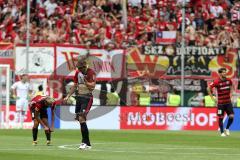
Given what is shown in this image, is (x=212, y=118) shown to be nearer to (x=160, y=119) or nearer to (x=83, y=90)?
(x=160, y=119)

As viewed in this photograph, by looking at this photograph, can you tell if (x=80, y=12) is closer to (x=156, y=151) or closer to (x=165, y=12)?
(x=165, y=12)

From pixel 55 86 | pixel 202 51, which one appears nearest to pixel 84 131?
pixel 55 86

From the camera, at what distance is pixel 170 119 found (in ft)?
122

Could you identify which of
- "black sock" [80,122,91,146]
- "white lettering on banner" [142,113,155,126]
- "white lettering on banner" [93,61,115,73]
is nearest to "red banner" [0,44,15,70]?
"white lettering on banner" [93,61,115,73]

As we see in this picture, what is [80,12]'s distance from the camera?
4350 centimetres

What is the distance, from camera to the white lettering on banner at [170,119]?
37062 millimetres

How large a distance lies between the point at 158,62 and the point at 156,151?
1682 centimetres

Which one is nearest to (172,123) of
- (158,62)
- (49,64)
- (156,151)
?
(158,62)

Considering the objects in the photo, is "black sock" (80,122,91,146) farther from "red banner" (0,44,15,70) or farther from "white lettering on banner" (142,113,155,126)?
"red banner" (0,44,15,70)

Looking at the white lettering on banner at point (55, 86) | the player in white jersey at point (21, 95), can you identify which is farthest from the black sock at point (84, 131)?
the white lettering on banner at point (55, 86)

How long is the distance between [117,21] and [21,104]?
8215mm

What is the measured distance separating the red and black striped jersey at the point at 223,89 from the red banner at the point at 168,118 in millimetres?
6045

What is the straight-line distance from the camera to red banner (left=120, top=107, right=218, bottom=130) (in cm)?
3700

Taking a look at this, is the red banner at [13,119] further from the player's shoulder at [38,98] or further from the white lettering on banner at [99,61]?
the player's shoulder at [38,98]
